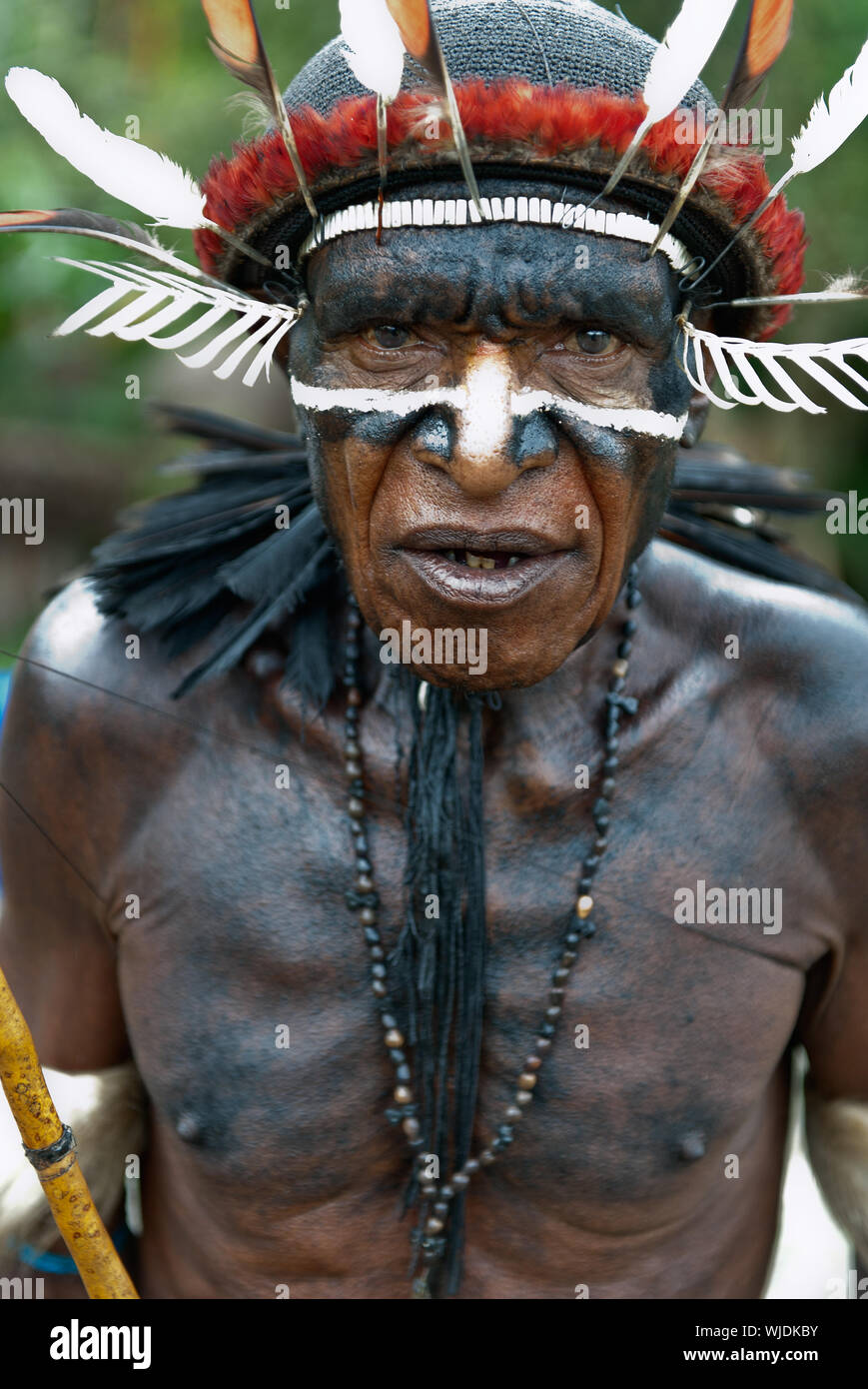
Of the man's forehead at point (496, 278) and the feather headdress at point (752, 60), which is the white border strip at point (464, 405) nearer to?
the man's forehead at point (496, 278)

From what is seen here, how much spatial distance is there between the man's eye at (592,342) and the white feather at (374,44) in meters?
0.40

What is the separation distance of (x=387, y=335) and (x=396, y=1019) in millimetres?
1066

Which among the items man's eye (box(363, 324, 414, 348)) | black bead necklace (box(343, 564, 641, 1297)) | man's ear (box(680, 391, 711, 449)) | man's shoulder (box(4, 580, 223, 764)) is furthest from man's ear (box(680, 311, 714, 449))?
man's shoulder (box(4, 580, 223, 764))

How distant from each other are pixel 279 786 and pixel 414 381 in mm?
746

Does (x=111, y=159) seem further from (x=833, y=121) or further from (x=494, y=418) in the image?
(x=833, y=121)

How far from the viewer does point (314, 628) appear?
234cm

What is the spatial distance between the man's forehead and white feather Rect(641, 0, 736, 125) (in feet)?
0.61

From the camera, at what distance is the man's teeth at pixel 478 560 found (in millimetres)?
1891

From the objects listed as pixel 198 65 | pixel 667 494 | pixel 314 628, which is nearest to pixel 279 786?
pixel 314 628

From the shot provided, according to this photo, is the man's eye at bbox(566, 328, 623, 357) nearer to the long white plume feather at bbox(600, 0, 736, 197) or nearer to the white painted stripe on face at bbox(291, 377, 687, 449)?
the white painted stripe on face at bbox(291, 377, 687, 449)

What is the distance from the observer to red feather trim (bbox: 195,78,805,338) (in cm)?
178

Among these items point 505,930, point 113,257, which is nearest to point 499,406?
point 505,930

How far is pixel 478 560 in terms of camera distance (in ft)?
6.21

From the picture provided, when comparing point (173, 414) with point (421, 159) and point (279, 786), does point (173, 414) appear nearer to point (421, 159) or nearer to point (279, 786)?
point (279, 786)
